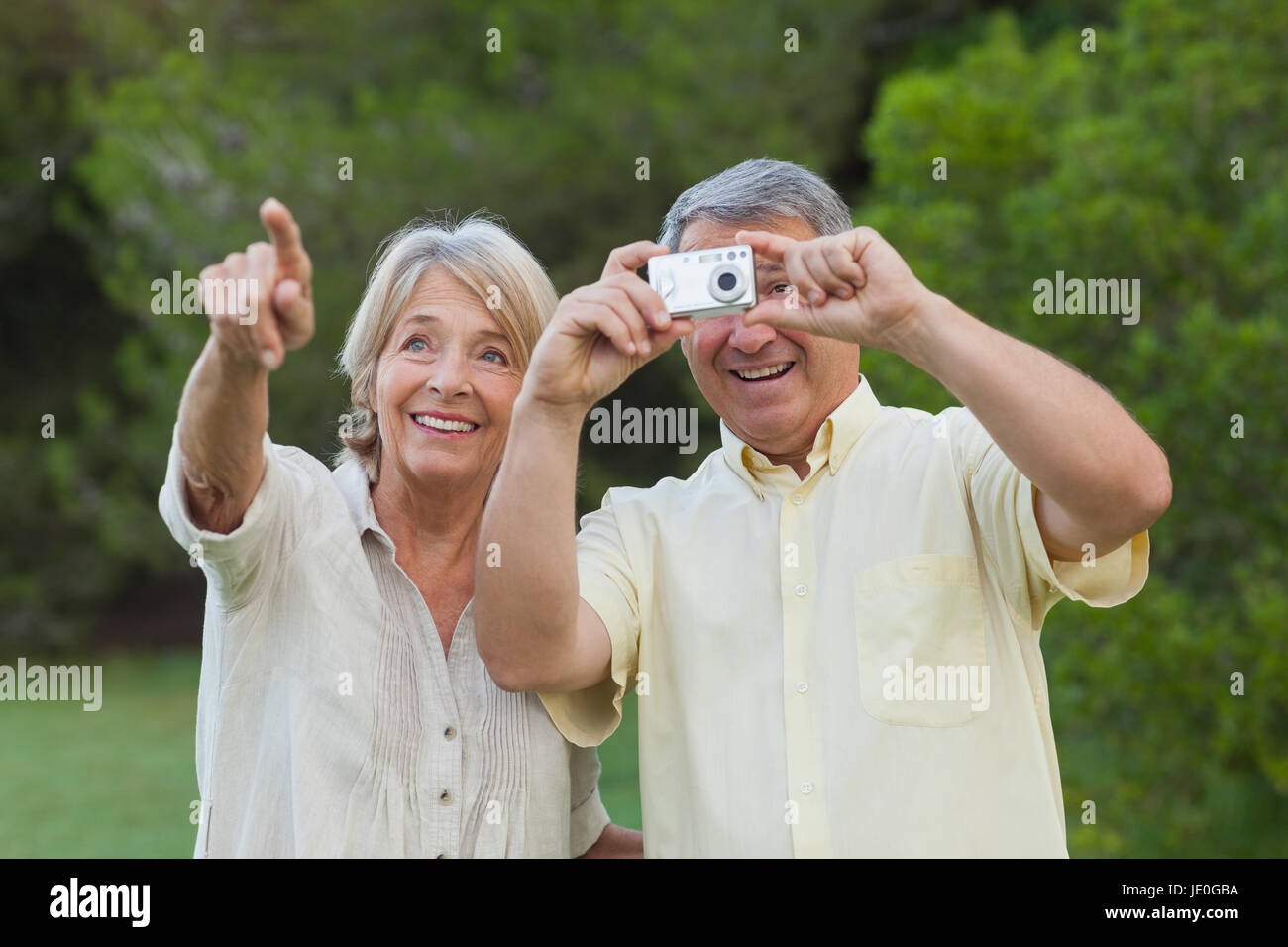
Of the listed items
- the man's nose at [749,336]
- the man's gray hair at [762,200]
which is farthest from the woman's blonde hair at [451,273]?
the man's nose at [749,336]

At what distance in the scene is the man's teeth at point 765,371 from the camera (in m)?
2.89

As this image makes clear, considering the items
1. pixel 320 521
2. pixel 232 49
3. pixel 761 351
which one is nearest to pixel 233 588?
pixel 320 521

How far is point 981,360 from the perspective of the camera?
242 cm

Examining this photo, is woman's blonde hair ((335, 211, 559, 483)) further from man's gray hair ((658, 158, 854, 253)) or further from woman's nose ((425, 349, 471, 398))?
man's gray hair ((658, 158, 854, 253))

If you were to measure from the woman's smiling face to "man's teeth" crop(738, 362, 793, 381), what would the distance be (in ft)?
1.61

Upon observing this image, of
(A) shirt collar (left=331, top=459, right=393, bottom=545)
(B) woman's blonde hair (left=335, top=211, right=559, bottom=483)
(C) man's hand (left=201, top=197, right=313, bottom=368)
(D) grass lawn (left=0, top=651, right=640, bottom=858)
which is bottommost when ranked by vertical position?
(D) grass lawn (left=0, top=651, right=640, bottom=858)

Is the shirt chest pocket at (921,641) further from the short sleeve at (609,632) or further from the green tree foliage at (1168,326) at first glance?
the green tree foliage at (1168,326)

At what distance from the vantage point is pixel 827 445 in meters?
2.89

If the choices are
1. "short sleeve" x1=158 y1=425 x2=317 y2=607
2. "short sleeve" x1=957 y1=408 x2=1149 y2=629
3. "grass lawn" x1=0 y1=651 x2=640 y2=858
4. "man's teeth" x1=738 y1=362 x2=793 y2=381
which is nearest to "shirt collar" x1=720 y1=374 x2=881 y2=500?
"man's teeth" x1=738 y1=362 x2=793 y2=381

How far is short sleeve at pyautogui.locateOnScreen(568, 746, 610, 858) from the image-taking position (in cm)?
306

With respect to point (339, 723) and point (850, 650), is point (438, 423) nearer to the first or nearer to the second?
point (339, 723)

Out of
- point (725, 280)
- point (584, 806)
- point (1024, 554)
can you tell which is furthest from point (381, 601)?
point (1024, 554)

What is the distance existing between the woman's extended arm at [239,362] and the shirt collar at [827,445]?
99 centimetres
